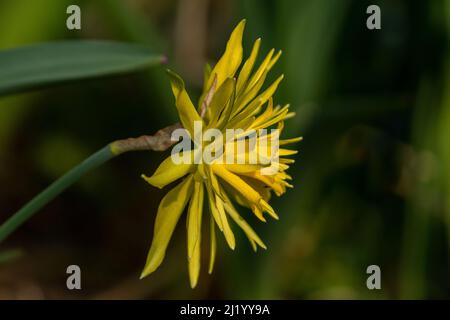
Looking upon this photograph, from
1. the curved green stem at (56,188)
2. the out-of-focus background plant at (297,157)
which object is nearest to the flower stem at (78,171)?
the curved green stem at (56,188)

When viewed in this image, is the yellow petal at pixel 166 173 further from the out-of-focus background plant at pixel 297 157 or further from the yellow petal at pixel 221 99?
the out-of-focus background plant at pixel 297 157

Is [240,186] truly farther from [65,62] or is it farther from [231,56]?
[65,62]

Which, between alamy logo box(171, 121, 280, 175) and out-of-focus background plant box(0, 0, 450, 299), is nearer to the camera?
alamy logo box(171, 121, 280, 175)

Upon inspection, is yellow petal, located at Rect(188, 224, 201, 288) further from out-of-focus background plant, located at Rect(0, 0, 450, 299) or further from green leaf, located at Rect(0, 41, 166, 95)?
out-of-focus background plant, located at Rect(0, 0, 450, 299)

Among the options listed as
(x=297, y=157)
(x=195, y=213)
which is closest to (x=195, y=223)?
(x=195, y=213)

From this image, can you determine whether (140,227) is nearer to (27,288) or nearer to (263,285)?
(27,288)

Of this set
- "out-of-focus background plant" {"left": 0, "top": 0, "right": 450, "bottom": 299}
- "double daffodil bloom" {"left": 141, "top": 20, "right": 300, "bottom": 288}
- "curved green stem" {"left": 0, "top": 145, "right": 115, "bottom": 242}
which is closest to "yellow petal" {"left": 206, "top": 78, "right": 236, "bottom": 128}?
"double daffodil bloom" {"left": 141, "top": 20, "right": 300, "bottom": 288}
